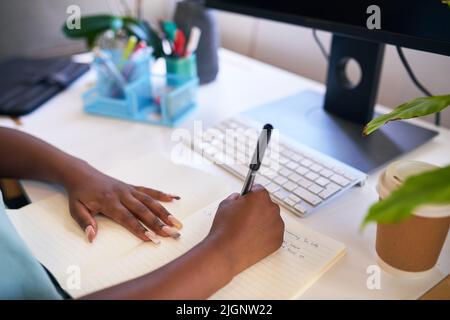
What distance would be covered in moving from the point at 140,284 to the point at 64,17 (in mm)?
1030

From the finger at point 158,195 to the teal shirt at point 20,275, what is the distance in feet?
0.61

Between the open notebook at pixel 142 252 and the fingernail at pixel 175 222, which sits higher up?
the fingernail at pixel 175 222

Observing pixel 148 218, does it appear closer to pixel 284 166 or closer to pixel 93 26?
pixel 284 166

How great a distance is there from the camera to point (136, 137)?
83 centimetres

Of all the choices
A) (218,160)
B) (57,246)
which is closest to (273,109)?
(218,160)

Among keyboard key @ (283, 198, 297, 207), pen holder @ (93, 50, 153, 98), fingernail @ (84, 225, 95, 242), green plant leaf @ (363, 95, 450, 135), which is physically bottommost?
fingernail @ (84, 225, 95, 242)

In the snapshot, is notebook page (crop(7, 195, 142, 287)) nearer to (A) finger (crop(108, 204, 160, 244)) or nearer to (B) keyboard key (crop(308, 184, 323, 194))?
(A) finger (crop(108, 204, 160, 244))

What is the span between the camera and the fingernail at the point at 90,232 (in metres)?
Result: 0.57

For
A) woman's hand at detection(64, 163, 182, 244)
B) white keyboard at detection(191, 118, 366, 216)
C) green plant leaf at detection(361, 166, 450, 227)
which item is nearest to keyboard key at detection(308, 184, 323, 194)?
white keyboard at detection(191, 118, 366, 216)

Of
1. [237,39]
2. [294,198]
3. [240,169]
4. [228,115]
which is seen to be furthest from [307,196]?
[237,39]

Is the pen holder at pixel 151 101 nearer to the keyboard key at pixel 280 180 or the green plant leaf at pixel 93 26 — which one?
the green plant leaf at pixel 93 26

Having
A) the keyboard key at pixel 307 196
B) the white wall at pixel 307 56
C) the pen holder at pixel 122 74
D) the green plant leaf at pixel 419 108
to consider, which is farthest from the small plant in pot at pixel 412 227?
the pen holder at pixel 122 74

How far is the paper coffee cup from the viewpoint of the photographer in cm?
46
